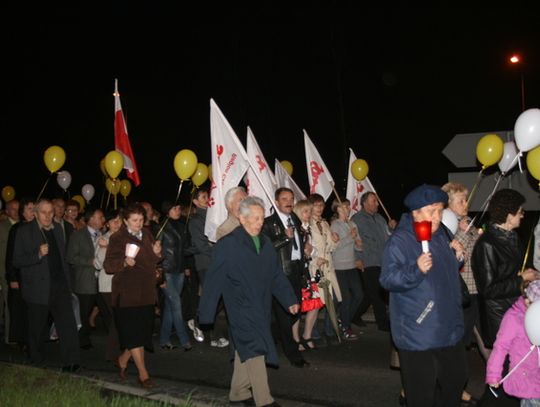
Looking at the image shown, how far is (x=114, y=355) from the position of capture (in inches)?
293

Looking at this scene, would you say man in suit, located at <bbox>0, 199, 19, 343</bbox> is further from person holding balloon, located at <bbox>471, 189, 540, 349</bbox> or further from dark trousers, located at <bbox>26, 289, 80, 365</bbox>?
person holding balloon, located at <bbox>471, 189, 540, 349</bbox>

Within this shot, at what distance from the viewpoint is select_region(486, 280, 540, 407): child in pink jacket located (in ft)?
14.1

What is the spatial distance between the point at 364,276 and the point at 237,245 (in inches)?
181

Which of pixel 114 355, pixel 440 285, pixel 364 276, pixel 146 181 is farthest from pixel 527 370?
pixel 146 181

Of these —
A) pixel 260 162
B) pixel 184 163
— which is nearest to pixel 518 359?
pixel 260 162

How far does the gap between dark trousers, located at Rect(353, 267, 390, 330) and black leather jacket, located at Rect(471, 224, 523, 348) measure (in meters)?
4.09

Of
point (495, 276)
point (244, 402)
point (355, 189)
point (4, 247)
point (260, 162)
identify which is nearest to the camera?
point (495, 276)

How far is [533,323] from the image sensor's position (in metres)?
3.95

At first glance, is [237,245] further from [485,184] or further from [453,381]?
[485,184]

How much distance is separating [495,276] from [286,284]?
1.86 meters

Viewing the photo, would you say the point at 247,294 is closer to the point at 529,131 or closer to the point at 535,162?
the point at 535,162

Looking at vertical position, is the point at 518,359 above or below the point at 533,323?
below

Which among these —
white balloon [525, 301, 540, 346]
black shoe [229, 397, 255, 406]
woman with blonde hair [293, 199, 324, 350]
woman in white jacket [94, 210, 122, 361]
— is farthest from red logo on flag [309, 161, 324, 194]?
white balloon [525, 301, 540, 346]

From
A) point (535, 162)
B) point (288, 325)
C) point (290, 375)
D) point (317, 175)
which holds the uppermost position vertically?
point (317, 175)
